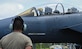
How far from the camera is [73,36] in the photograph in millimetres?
11172

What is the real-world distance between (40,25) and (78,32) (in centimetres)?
147

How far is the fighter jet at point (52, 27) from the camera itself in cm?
1091

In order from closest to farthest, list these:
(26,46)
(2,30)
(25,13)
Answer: (26,46)
(2,30)
(25,13)

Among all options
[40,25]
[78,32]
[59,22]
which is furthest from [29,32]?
[78,32]

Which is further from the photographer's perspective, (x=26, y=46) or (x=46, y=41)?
(x=46, y=41)

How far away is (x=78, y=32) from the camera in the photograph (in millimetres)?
11086

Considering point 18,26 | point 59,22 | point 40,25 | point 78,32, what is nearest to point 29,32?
point 40,25

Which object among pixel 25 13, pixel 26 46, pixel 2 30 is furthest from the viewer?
pixel 25 13

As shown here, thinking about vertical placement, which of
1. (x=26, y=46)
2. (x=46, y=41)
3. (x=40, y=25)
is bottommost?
(x=46, y=41)

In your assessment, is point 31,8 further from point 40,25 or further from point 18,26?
point 18,26

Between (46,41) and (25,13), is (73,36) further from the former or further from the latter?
(25,13)

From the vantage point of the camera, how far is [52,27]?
1098cm

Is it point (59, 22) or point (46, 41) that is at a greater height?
point (59, 22)

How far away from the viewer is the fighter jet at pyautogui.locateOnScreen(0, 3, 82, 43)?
35.8 feet
